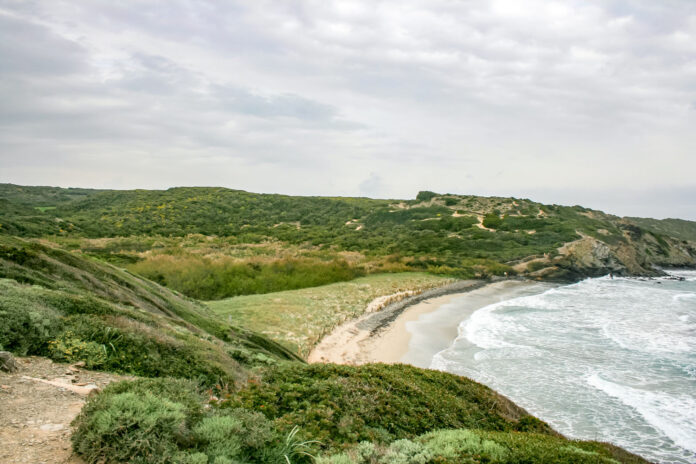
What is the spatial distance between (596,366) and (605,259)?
1613 inches

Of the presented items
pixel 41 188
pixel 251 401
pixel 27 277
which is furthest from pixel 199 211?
pixel 41 188

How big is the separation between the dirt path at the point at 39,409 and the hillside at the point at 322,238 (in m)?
18.8

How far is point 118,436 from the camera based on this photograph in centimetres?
380

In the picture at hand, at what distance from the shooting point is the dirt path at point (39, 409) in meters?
3.76

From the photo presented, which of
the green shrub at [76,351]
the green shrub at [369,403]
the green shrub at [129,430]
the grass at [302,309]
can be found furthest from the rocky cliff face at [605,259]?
the green shrub at [129,430]

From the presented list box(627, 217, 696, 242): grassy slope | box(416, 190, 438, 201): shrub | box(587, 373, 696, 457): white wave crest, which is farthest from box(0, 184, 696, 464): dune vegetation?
box(627, 217, 696, 242): grassy slope

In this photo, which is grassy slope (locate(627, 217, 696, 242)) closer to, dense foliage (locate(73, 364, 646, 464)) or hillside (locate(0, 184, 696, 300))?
hillside (locate(0, 184, 696, 300))

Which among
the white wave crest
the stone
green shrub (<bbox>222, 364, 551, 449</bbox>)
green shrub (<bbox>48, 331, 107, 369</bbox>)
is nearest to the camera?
the stone

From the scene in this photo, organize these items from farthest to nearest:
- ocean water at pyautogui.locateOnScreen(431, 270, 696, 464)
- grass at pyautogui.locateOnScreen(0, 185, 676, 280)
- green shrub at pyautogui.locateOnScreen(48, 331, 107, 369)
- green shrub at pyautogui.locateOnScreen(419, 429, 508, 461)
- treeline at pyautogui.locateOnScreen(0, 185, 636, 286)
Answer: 1. treeline at pyautogui.locateOnScreen(0, 185, 636, 286)
2. grass at pyautogui.locateOnScreen(0, 185, 676, 280)
3. ocean water at pyautogui.locateOnScreen(431, 270, 696, 464)
4. green shrub at pyautogui.locateOnScreen(48, 331, 107, 369)
5. green shrub at pyautogui.locateOnScreen(419, 429, 508, 461)

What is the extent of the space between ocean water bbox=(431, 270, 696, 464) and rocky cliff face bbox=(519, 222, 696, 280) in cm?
1606

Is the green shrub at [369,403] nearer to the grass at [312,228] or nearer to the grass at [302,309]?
the grass at [302,309]

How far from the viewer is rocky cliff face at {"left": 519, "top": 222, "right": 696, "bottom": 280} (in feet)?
150

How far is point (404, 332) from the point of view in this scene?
19.5 metres

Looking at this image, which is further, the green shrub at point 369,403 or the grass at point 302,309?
the grass at point 302,309
